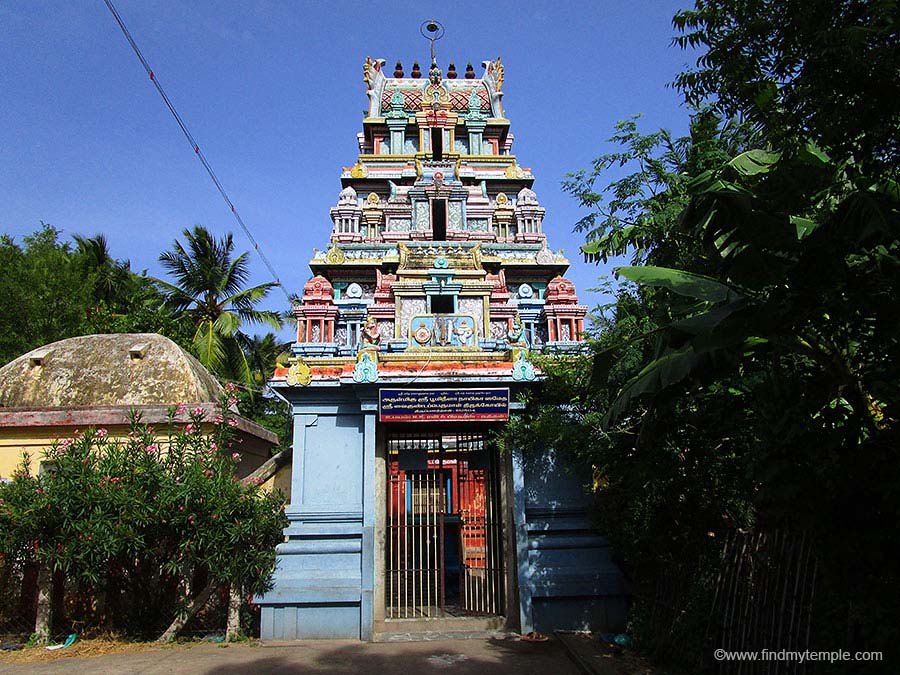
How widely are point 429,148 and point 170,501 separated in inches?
797

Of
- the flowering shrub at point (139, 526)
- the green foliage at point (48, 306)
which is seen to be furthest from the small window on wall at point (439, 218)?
the flowering shrub at point (139, 526)

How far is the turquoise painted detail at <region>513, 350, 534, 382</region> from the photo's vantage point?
950 cm

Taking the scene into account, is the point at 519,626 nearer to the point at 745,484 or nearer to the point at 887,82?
the point at 745,484

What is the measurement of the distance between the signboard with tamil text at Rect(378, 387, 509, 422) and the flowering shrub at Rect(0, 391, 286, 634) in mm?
2151

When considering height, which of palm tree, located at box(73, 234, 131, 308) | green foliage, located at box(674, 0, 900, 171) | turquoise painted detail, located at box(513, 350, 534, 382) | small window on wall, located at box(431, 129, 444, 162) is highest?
small window on wall, located at box(431, 129, 444, 162)

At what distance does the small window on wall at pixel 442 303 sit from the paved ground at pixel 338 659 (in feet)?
30.7

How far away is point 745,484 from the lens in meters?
6.22

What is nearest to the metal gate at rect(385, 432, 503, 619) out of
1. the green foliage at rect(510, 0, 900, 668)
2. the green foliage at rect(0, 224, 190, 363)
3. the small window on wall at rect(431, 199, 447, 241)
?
the green foliage at rect(510, 0, 900, 668)

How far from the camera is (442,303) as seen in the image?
16703mm

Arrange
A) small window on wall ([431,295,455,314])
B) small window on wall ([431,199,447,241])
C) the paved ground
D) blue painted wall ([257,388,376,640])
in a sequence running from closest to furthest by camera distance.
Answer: the paved ground, blue painted wall ([257,388,376,640]), small window on wall ([431,295,455,314]), small window on wall ([431,199,447,241])

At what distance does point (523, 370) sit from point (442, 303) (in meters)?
7.42

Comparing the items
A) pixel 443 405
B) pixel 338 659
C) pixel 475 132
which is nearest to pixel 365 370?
pixel 443 405

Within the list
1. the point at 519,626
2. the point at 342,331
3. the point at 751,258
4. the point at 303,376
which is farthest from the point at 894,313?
the point at 342,331

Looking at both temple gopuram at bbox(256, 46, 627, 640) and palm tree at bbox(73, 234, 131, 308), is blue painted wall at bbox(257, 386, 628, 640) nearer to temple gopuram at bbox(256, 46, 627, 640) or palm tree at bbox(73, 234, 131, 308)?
temple gopuram at bbox(256, 46, 627, 640)
